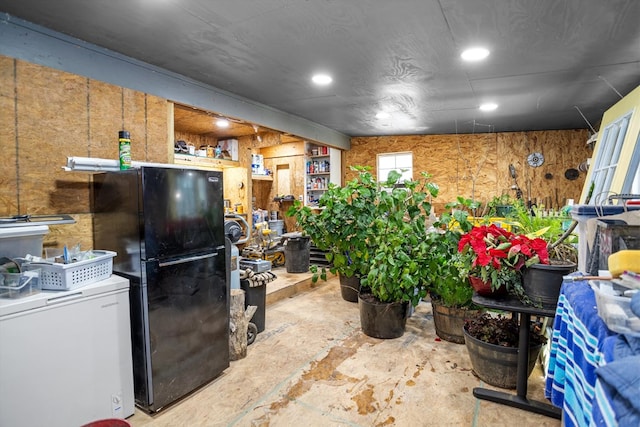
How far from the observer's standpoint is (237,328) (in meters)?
2.64

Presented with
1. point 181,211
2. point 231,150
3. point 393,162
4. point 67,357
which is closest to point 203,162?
point 231,150

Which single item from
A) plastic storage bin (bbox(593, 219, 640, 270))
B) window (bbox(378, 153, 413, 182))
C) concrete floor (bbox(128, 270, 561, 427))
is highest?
window (bbox(378, 153, 413, 182))

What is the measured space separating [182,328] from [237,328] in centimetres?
57

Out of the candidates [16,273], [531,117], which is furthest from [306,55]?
[531,117]

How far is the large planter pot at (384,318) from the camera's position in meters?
→ 2.98

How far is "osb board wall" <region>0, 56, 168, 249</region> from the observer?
213 centimetres

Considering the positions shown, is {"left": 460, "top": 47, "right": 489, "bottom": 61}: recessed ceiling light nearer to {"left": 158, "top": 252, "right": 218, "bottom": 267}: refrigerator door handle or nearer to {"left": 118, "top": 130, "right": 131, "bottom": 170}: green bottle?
{"left": 158, "top": 252, "right": 218, "bottom": 267}: refrigerator door handle

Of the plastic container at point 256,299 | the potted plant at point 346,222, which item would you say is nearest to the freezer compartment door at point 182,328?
the plastic container at point 256,299

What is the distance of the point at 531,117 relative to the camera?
183 inches

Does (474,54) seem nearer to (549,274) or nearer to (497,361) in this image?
(549,274)

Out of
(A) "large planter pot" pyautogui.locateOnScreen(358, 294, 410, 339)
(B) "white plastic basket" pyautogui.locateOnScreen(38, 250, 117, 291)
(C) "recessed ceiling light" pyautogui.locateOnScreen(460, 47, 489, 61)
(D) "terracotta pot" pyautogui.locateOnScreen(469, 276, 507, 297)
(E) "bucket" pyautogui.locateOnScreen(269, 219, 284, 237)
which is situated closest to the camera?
(B) "white plastic basket" pyautogui.locateOnScreen(38, 250, 117, 291)

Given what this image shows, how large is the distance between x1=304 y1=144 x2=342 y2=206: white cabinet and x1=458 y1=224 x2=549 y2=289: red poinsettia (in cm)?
444

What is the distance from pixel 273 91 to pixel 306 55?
105 cm

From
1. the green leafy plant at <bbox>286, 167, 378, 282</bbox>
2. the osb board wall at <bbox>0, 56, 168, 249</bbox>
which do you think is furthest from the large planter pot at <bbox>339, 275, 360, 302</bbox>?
the osb board wall at <bbox>0, 56, 168, 249</bbox>
